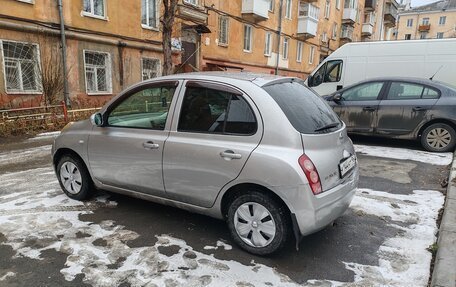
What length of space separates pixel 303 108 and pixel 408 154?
5045 millimetres

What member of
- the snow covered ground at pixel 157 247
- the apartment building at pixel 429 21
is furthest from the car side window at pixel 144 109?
the apartment building at pixel 429 21

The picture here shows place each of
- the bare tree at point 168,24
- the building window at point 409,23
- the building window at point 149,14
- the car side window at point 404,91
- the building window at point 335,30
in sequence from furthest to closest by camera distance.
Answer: the building window at point 409,23, the building window at point 335,30, the building window at point 149,14, the bare tree at point 168,24, the car side window at point 404,91

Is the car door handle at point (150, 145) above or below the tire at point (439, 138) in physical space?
above

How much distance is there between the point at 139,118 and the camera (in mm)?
4035

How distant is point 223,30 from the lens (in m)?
21.6

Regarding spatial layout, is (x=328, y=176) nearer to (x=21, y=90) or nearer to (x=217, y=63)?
(x=21, y=90)

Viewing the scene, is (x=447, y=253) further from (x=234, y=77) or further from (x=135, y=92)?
(x=135, y=92)

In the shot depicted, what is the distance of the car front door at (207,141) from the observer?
3215mm

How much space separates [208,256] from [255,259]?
1.43 ft

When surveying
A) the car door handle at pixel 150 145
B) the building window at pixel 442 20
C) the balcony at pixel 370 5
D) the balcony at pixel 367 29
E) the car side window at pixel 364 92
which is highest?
the building window at pixel 442 20

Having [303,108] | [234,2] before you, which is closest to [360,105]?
[303,108]

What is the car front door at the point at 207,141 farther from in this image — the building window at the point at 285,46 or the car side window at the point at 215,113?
the building window at the point at 285,46

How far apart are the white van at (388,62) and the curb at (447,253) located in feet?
26.7

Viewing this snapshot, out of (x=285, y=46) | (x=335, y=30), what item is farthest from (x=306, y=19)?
(x=335, y=30)
